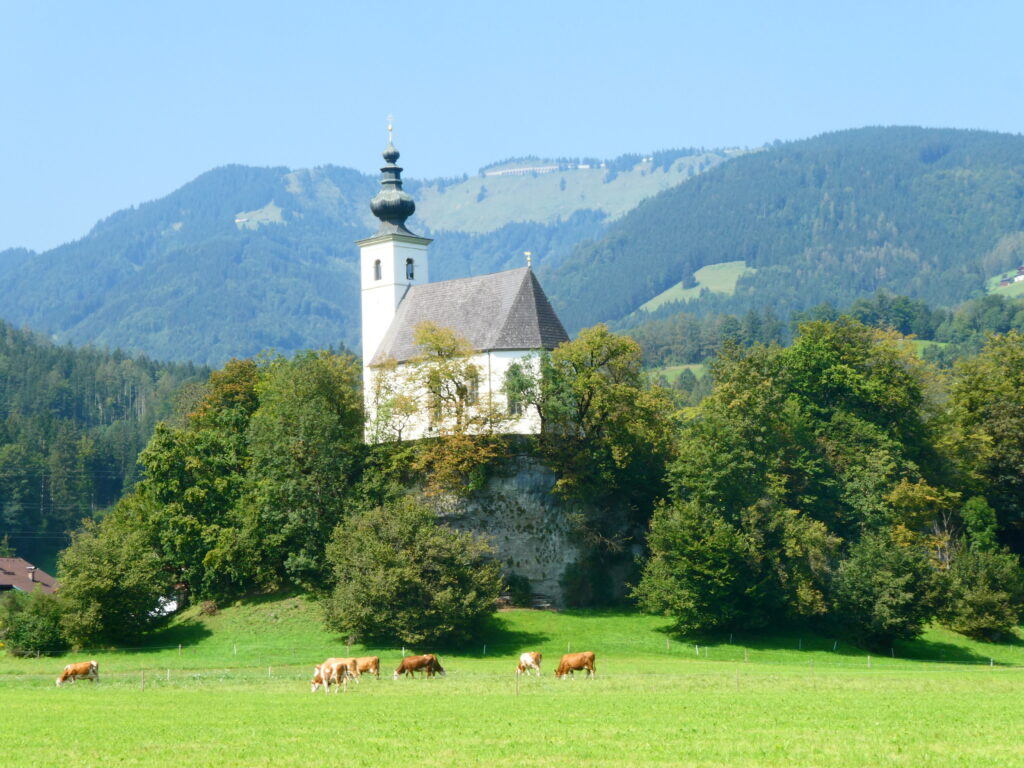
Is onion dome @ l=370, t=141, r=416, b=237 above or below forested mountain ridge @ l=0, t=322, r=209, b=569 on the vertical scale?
above

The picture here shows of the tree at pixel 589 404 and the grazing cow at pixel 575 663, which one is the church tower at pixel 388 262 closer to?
the tree at pixel 589 404

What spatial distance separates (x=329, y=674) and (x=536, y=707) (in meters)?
10.8

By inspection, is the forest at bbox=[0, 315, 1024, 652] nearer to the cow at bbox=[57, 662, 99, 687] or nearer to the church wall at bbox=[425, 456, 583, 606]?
the church wall at bbox=[425, 456, 583, 606]

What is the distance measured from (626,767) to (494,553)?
42902 millimetres

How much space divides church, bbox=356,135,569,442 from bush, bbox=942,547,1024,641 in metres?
21.4

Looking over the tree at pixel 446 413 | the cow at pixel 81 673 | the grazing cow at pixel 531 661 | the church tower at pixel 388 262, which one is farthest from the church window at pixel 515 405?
the cow at pixel 81 673

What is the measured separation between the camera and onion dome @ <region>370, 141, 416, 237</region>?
82.9 metres

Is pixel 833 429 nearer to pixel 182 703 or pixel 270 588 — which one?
pixel 270 588

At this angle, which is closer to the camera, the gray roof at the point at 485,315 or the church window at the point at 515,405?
the church window at the point at 515,405

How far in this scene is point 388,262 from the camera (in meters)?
80.9

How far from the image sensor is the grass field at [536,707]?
27703mm

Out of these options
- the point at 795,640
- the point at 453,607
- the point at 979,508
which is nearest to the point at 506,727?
the point at 453,607

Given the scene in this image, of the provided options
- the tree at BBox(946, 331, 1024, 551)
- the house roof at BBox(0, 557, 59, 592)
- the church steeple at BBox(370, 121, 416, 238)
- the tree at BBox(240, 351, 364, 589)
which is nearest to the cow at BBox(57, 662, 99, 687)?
the tree at BBox(240, 351, 364, 589)

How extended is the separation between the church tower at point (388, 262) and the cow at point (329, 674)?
112ft
